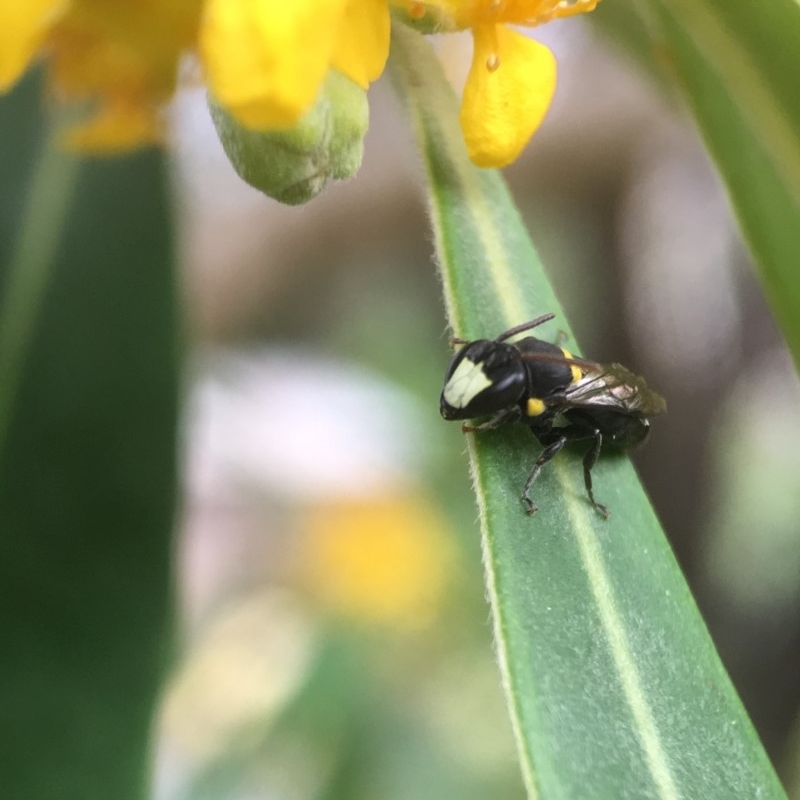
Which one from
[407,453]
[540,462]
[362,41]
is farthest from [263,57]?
[407,453]

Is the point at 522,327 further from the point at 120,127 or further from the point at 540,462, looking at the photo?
the point at 120,127

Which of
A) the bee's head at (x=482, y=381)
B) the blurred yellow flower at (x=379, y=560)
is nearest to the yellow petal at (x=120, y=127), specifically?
the bee's head at (x=482, y=381)

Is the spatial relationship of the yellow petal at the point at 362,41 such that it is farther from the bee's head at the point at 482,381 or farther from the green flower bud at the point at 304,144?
the bee's head at the point at 482,381

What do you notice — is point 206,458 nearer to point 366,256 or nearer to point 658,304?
point 366,256

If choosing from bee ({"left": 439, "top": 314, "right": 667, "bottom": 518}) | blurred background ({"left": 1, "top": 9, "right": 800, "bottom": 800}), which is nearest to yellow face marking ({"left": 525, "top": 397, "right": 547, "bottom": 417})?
bee ({"left": 439, "top": 314, "right": 667, "bottom": 518})

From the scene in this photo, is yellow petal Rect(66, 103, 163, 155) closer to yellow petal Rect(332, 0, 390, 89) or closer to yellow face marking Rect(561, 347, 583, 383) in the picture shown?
yellow petal Rect(332, 0, 390, 89)
